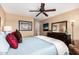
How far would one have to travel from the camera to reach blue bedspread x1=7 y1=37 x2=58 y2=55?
1.20 meters

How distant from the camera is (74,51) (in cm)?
123

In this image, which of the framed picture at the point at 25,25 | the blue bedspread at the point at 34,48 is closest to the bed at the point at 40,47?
the blue bedspread at the point at 34,48

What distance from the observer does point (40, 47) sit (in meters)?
1.26

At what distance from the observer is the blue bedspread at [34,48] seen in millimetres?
1200

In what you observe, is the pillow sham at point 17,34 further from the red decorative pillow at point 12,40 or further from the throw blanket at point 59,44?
the throw blanket at point 59,44

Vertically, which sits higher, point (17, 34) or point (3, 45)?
point (17, 34)

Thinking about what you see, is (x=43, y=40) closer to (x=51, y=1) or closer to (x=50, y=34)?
(x=50, y=34)

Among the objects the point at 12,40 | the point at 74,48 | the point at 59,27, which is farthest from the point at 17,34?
the point at 74,48

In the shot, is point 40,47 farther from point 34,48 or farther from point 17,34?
point 17,34

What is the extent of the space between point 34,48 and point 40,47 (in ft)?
0.28

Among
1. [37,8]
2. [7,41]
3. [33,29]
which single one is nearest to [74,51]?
[33,29]

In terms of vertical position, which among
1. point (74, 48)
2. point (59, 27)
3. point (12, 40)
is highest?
point (59, 27)

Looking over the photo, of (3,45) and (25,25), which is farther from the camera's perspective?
(25,25)

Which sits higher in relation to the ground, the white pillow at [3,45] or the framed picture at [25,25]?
the framed picture at [25,25]
